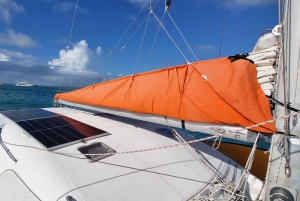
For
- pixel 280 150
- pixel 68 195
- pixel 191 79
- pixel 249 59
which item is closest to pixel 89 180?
pixel 68 195

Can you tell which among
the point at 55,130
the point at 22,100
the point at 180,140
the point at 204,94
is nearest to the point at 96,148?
the point at 55,130

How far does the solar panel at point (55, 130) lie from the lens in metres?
3.39

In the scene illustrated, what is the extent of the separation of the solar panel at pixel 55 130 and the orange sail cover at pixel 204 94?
0.91 meters

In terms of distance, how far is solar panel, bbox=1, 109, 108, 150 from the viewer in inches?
134

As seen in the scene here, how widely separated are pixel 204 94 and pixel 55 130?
3.14 m

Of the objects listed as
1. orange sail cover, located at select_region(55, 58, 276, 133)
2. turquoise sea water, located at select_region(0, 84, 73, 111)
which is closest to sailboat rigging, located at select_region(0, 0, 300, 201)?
orange sail cover, located at select_region(55, 58, 276, 133)

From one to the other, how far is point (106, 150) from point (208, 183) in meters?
1.77

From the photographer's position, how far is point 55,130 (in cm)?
388

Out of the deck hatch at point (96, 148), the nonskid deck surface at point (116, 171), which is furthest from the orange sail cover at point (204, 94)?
the nonskid deck surface at point (116, 171)

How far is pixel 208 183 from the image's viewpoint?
2889 mm

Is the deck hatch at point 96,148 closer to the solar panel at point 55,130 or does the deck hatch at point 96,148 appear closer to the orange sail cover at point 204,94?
the solar panel at point 55,130

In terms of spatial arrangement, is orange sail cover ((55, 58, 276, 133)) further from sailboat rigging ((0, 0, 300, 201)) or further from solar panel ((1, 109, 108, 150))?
solar panel ((1, 109, 108, 150))

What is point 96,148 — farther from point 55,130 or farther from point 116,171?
point 55,130

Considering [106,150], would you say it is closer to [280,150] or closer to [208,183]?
[208,183]
